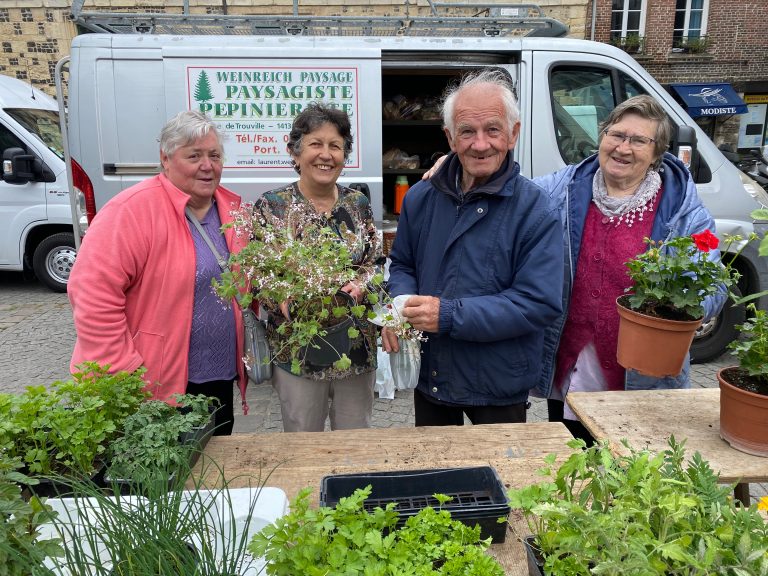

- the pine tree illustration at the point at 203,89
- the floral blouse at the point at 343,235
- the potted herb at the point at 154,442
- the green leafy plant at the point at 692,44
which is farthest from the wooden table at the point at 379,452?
the green leafy plant at the point at 692,44

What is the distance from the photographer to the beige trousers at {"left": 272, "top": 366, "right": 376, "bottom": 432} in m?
2.28

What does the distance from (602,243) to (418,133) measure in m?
4.00

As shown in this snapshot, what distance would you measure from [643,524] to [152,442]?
1139mm

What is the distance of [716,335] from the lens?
493 centimetres

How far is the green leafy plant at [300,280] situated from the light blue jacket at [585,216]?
919mm

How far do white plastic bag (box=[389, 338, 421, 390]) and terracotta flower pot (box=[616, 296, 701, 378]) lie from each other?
0.70 metres

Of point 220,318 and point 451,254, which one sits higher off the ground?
point 451,254

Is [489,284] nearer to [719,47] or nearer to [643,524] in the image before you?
[643,524]

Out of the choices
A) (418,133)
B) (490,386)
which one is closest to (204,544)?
(490,386)

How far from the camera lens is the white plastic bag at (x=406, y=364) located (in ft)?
6.33

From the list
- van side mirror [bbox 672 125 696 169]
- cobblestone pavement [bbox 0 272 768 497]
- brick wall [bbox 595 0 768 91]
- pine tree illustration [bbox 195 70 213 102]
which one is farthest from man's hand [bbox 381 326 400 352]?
brick wall [bbox 595 0 768 91]

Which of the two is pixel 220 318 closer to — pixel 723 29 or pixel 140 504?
pixel 140 504

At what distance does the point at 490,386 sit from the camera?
6.56 feet

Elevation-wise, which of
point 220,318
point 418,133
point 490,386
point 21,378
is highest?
point 418,133
